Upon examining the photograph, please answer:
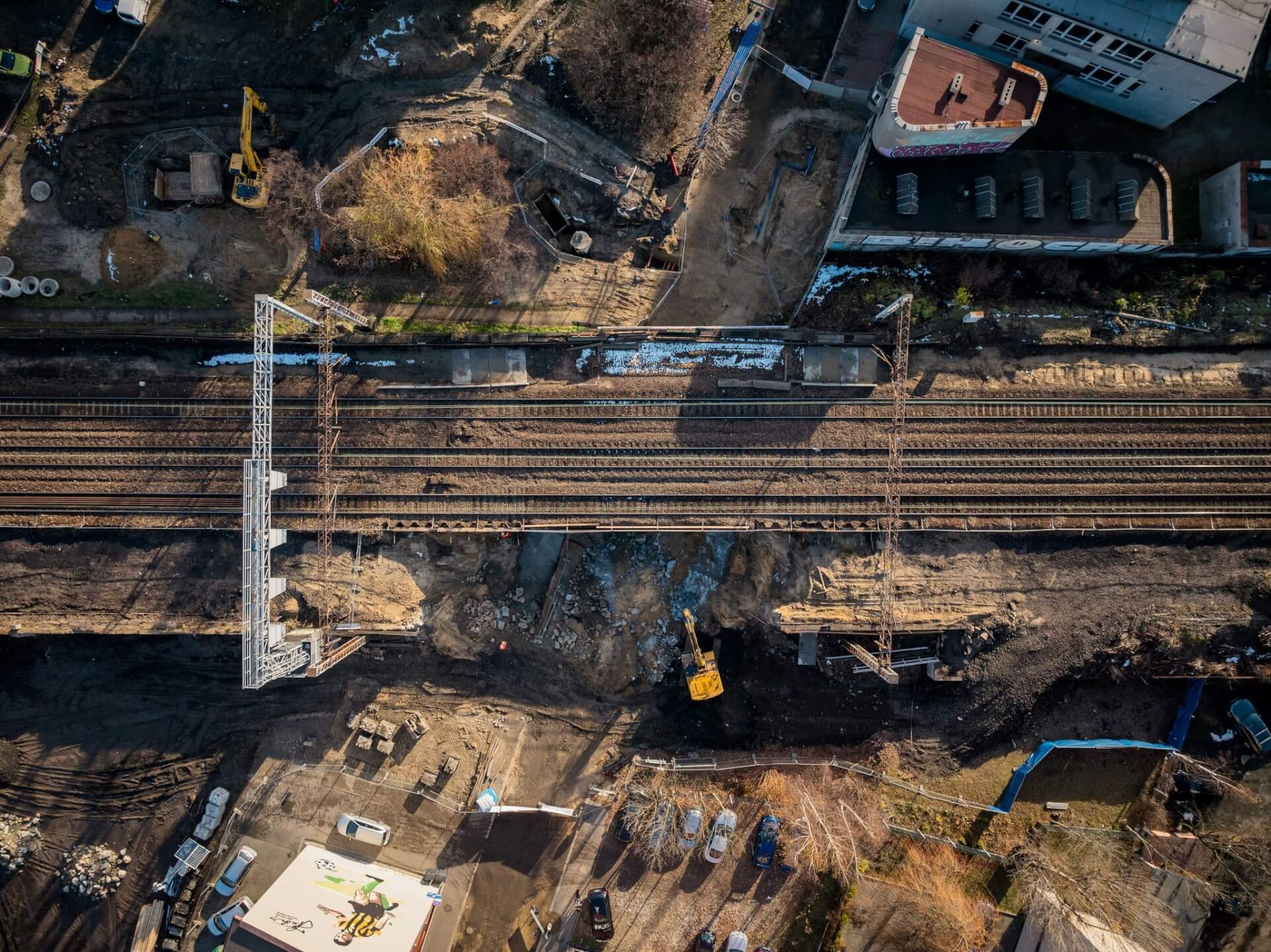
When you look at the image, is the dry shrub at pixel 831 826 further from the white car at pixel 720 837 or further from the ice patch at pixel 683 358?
the ice patch at pixel 683 358

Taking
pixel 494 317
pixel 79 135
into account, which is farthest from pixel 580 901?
pixel 79 135

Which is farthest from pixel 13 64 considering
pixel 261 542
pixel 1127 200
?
pixel 1127 200

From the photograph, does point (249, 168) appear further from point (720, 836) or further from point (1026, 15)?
point (720, 836)

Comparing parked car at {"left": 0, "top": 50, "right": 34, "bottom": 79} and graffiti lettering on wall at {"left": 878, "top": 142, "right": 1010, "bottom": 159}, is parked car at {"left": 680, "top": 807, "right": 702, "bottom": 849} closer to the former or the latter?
graffiti lettering on wall at {"left": 878, "top": 142, "right": 1010, "bottom": 159}

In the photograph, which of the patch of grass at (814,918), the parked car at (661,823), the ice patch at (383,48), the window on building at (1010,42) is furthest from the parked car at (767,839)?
the ice patch at (383,48)

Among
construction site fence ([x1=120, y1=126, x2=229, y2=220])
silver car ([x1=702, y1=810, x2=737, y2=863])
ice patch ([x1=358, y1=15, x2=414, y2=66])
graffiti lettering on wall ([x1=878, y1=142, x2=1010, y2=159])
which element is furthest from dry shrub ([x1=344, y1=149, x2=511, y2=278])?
silver car ([x1=702, y1=810, x2=737, y2=863])
